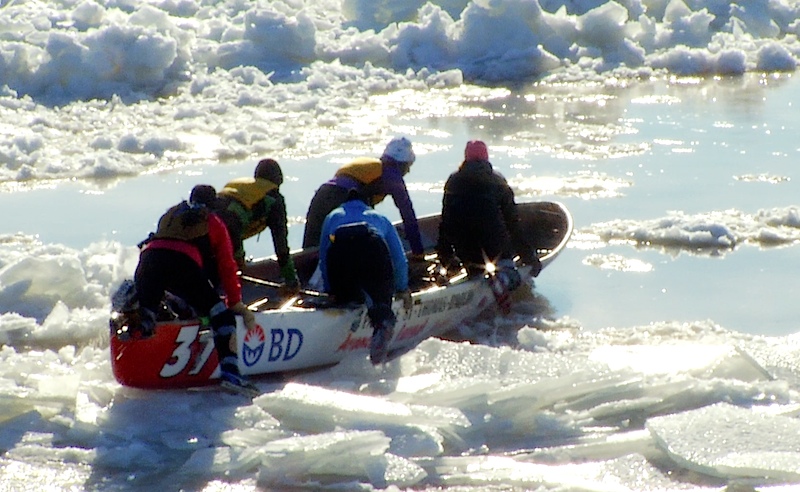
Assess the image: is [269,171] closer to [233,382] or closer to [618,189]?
[233,382]

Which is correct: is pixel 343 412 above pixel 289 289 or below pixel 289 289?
below

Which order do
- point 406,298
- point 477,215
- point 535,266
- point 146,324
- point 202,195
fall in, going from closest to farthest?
point 146,324 < point 202,195 < point 406,298 < point 477,215 < point 535,266

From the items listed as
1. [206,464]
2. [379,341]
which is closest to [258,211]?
[379,341]

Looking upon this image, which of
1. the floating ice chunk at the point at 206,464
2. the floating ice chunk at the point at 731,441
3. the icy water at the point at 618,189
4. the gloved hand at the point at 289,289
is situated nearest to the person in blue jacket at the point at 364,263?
the gloved hand at the point at 289,289

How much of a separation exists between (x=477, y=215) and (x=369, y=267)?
1.37 m

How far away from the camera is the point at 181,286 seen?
648cm

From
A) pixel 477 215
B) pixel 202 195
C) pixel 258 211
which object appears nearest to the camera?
pixel 202 195

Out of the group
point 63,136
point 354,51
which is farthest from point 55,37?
point 354,51

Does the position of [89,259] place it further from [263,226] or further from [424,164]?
[424,164]

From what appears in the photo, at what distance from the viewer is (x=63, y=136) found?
1443 centimetres

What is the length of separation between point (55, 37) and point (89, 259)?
30.0ft

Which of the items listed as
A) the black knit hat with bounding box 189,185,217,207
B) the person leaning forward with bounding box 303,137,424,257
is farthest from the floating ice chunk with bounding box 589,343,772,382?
the black knit hat with bounding box 189,185,217,207

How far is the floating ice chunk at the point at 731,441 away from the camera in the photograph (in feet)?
18.3

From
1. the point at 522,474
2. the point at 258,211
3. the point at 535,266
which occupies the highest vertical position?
the point at 258,211
